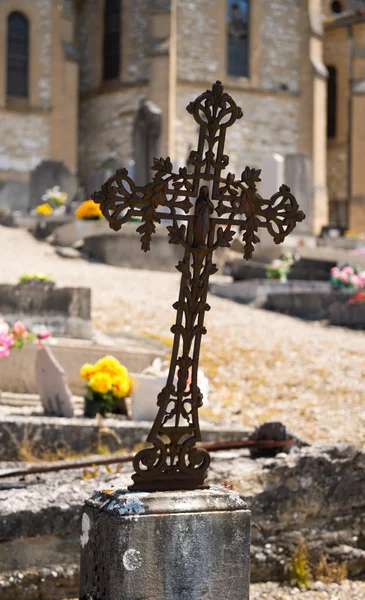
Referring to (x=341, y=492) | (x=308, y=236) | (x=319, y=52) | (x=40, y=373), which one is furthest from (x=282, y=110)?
(x=341, y=492)

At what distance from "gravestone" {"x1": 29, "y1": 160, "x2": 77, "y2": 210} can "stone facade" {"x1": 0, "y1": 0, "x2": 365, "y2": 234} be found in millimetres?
2770

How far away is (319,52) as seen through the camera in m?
30.9

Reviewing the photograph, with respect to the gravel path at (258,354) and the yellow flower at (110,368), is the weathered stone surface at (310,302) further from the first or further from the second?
the yellow flower at (110,368)

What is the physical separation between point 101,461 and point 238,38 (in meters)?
26.2

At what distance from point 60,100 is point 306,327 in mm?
18090

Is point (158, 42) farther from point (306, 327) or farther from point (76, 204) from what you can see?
point (306, 327)

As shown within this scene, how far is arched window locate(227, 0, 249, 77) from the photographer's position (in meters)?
30.0

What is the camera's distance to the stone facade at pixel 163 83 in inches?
1121

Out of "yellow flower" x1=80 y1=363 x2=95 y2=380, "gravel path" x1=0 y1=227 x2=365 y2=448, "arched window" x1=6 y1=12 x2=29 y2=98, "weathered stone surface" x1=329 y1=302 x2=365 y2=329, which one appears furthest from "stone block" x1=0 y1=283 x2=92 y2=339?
"arched window" x1=6 y1=12 x2=29 y2=98

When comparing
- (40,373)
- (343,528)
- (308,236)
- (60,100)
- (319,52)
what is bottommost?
(343,528)

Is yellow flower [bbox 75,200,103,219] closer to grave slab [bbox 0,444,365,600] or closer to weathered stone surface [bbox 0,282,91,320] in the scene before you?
weathered stone surface [bbox 0,282,91,320]

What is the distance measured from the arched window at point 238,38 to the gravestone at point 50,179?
7.05 metres

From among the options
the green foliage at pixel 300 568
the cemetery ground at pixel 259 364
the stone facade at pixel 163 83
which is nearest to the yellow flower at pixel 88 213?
the cemetery ground at pixel 259 364

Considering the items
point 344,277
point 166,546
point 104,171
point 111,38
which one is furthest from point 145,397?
point 111,38
